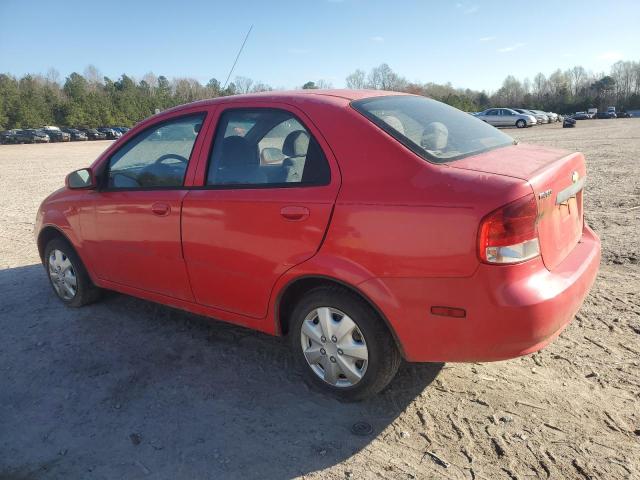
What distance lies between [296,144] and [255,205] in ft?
1.44

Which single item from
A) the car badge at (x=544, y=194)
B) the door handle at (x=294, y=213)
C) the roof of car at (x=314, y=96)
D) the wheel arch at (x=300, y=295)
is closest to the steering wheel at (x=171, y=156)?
the roof of car at (x=314, y=96)

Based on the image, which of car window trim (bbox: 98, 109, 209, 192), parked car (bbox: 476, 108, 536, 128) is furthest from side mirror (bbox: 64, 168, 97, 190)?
parked car (bbox: 476, 108, 536, 128)

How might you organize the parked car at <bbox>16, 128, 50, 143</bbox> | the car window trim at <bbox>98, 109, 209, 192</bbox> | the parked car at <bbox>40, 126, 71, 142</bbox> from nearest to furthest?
1. the car window trim at <bbox>98, 109, 209, 192</bbox>
2. the parked car at <bbox>16, 128, 50, 143</bbox>
3. the parked car at <bbox>40, 126, 71, 142</bbox>

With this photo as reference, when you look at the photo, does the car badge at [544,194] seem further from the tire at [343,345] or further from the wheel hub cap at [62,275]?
the wheel hub cap at [62,275]

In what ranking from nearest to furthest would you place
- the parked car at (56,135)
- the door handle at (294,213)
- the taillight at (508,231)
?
the taillight at (508,231), the door handle at (294,213), the parked car at (56,135)

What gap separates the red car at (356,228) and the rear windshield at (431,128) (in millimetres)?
16

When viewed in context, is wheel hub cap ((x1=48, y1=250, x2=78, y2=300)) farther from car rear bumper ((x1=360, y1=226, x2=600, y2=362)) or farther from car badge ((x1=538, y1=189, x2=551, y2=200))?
car badge ((x1=538, y1=189, x2=551, y2=200))

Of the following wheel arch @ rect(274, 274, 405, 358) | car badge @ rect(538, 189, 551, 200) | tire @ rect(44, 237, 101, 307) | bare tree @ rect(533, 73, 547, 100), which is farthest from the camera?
bare tree @ rect(533, 73, 547, 100)

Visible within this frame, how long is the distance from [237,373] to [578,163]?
2531 mm

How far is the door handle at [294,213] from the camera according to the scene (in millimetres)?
2746

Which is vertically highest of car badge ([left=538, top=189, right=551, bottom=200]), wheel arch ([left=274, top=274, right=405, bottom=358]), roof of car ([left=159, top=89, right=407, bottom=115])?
roof of car ([left=159, top=89, right=407, bottom=115])

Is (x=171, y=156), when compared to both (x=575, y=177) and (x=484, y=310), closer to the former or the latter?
(x=484, y=310)

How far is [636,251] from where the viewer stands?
519 cm

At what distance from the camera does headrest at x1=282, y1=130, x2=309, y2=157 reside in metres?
2.90
